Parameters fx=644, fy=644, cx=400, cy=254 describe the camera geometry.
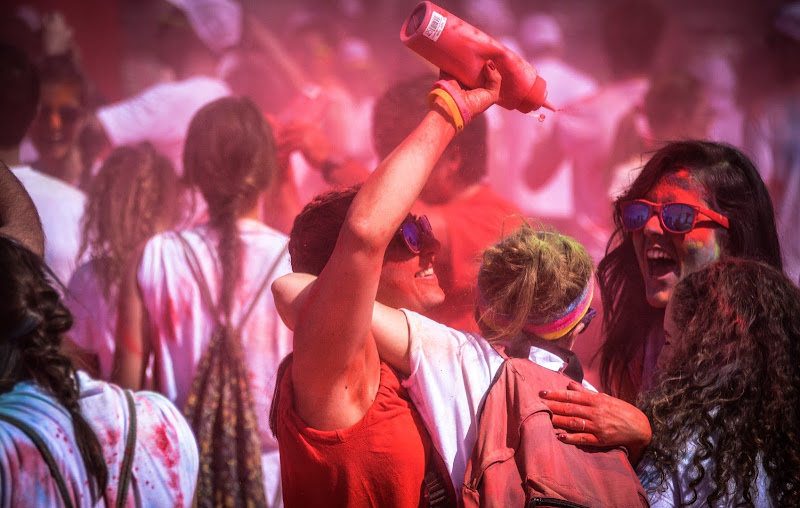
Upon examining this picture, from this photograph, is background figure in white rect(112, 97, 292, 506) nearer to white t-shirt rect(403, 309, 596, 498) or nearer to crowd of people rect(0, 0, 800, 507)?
crowd of people rect(0, 0, 800, 507)

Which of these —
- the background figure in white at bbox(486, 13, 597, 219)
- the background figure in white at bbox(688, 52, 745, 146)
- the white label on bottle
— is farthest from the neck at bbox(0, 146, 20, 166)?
the background figure in white at bbox(688, 52, 745, 146)

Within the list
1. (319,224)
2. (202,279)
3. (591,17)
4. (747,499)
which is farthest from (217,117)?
(591,17)

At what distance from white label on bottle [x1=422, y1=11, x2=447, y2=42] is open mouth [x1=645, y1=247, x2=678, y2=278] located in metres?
1.06

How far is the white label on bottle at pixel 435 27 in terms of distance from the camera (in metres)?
1.61

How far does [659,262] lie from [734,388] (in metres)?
0.61

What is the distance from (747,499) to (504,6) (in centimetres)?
411

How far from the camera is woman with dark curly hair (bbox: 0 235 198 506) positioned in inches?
59.2

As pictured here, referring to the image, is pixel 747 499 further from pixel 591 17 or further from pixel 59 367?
pixel 591 17

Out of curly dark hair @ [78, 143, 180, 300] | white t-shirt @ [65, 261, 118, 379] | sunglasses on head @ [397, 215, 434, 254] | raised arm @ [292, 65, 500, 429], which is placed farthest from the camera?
curly dark hair @ [78, 143, 180, 300]

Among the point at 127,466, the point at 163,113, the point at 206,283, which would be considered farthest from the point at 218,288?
the point at 163,113

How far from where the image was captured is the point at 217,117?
3.10 metres

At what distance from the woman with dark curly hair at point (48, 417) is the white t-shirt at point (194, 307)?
1156mm

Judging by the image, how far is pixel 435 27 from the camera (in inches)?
63.7

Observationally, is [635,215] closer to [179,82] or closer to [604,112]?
[604,112]
